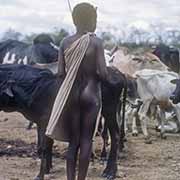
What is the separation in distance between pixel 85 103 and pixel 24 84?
182 cm

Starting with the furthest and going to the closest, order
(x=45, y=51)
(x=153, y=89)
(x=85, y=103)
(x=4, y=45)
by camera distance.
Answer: (x=4, y=45) → (x=45, y=51) → (x=153, y=89) → (x=85, y=103)

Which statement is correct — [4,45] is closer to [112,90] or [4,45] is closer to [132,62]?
[132,62]

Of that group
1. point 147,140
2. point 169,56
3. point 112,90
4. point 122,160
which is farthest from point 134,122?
point 112,90

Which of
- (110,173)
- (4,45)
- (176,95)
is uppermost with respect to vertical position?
(4,45)

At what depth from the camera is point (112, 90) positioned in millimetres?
8062

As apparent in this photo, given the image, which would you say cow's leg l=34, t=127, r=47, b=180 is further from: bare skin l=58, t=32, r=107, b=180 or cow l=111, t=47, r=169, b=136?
cow l=111, t=47, r=169, b=136

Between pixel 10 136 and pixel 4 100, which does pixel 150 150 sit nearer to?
pixel 10 136

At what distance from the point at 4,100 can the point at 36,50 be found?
5.06m

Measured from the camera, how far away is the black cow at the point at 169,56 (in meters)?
15.7

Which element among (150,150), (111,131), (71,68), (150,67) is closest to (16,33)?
(150,67)

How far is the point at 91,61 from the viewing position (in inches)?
229

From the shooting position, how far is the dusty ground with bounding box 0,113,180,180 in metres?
7.83

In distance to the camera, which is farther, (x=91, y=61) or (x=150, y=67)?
(x=150, y=67)

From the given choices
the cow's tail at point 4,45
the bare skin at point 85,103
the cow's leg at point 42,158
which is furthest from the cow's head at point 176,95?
the bare skin at point 85,103
